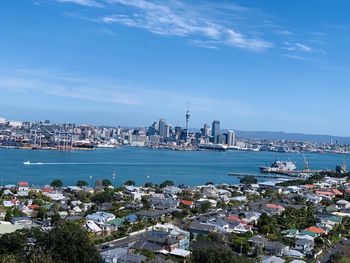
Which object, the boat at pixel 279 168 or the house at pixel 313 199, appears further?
the boat at pixel 279 168

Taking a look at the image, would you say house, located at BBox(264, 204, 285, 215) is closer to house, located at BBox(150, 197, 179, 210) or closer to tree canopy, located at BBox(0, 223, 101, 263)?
house, located at BBox(150, 197, 179, 210)

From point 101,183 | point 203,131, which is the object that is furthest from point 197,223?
point 203,131

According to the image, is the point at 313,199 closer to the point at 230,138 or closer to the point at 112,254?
the point at 112,254

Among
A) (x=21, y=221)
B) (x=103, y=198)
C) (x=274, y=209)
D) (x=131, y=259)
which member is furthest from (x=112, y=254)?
(x=274, y=209)

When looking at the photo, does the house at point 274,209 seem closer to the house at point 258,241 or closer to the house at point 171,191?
the house at point 258,241

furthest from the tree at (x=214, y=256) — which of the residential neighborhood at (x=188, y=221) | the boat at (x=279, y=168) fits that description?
the boat at (x=279, y=168)

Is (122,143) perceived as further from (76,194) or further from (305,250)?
Result: (305,250)

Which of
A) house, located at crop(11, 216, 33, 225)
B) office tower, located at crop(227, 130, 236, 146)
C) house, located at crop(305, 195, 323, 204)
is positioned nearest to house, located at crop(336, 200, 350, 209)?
house, located at crop(305, 195, 323, 204)
